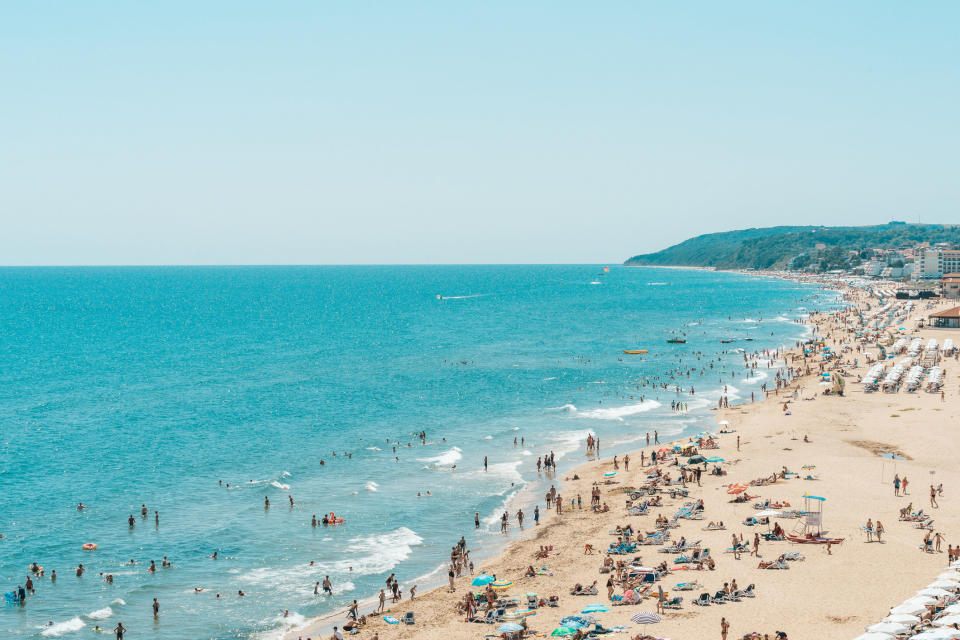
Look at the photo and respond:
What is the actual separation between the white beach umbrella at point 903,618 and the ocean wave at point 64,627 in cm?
2845

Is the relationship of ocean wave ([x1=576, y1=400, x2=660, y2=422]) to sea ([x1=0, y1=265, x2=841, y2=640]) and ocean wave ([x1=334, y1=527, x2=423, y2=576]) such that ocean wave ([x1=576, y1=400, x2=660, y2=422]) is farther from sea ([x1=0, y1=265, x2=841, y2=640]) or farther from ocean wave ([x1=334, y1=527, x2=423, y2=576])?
ocean wave ([x1=334, y1=527, x2=423, y2=576])

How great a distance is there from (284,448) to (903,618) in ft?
137

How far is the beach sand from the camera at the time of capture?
26.3 m

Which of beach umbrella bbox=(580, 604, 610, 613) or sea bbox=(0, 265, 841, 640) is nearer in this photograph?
beach umbrella bbox=(580, 604, 610, 613)

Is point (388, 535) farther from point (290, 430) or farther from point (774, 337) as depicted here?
point (774, 337)

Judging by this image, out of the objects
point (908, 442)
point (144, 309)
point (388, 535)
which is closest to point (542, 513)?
point (388, 535)

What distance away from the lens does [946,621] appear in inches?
862

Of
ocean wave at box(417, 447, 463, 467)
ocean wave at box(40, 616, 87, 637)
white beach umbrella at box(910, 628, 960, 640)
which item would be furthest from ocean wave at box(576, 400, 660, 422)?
ocean wave at box(40, 616, 87, 637)

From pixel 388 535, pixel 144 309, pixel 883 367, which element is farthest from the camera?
pixel 144 309

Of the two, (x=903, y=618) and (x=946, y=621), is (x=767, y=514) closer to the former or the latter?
(x=903, y=618)

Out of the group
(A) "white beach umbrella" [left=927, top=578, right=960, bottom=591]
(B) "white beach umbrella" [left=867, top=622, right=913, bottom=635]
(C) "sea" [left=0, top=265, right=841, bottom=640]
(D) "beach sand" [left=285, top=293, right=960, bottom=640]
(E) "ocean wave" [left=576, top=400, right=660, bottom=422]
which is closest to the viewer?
(B) "white beach umbrella" [left=867, top=622, right=913, bottom=635]

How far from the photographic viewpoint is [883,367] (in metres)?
68.8

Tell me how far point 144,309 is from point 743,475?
567 ft

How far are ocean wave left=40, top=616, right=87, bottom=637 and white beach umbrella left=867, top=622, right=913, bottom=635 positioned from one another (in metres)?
27.8
